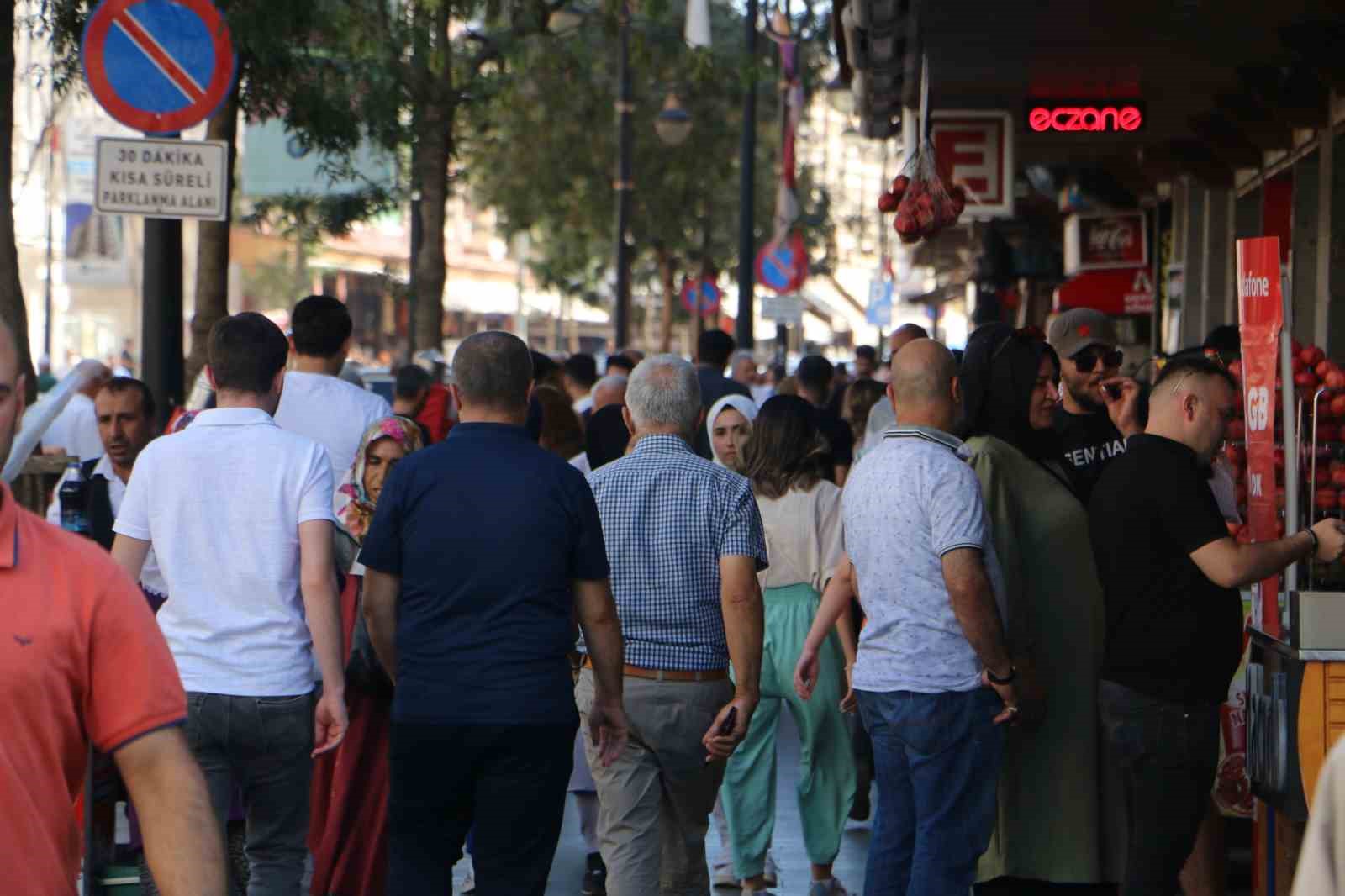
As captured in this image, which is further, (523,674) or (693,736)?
(693,736)

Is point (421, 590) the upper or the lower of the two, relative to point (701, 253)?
lower

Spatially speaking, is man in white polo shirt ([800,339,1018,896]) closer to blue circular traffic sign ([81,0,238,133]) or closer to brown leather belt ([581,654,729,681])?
brown leather belt ([581,654,729,681])

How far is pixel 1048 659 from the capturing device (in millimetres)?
6391

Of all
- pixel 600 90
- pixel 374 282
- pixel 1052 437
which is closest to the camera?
pixel 1052 437

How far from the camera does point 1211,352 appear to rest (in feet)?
25.5

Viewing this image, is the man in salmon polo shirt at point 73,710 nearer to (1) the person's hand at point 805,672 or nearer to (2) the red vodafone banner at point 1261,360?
(2) the red vodafone banner at point 1261,360

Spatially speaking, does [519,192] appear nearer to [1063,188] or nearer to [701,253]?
[701,253]

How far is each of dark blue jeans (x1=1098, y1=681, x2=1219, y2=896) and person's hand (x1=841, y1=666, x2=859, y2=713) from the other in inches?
53.5

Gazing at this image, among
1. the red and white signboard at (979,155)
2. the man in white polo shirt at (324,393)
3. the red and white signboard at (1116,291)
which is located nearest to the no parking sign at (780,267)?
the red and white signboard at (1116,291)

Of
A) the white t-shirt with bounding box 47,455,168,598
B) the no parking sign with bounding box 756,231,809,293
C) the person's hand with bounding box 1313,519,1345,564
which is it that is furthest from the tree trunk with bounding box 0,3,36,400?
the no parking sign with bounding box 756,231,809,293

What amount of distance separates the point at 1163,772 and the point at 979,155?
8546 millimetres

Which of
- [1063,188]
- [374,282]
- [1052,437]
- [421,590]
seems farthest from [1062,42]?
[374,282]

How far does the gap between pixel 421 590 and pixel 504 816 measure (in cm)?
59

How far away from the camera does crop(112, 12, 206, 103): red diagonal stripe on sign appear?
8070 millimetres
